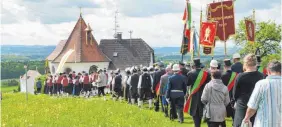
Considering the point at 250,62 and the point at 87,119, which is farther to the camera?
the point at 87,119

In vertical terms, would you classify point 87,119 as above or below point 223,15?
below

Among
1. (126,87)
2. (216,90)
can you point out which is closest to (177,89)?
(216,90)

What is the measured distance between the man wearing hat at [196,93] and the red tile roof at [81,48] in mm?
54980

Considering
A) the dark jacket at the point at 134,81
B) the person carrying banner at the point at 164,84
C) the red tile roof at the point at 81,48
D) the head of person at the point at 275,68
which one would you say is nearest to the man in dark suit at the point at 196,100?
the person carrying banner at the point at 164,84

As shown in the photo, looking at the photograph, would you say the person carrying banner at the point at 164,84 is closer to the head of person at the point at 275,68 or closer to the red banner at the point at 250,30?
the red banner at the point at 250,30

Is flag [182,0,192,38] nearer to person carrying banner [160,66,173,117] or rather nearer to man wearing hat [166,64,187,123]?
person carrying banner [160,66,173,117]

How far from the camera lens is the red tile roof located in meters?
68.3

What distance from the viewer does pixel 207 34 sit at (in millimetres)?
23719

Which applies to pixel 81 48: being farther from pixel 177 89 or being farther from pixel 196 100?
pixel 196 100

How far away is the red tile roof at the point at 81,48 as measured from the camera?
224 feet

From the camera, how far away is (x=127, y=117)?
16.1m

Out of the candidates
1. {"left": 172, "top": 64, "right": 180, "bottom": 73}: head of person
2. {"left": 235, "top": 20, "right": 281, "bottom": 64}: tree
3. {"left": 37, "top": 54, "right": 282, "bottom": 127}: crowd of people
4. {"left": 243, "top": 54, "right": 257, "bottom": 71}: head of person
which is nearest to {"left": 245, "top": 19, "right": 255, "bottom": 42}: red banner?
{"left": 37, "top": 54, "right": 282, "bottom": 127}: crowd of people

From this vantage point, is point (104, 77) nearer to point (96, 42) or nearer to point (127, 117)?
point (127, 117)

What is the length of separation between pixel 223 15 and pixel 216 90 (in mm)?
16697
